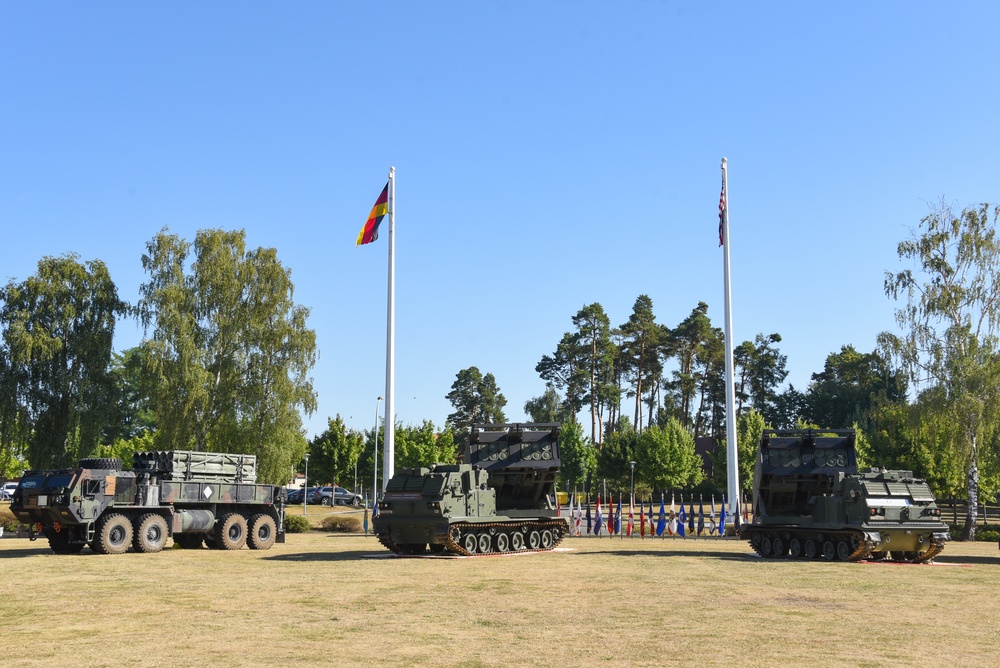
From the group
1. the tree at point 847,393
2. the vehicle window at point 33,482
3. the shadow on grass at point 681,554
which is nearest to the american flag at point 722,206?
the shadow on grass at point 681,554

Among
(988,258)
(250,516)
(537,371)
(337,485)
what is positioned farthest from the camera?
(537,371)

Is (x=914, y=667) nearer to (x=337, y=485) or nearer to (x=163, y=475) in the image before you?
(x=163, y=475)

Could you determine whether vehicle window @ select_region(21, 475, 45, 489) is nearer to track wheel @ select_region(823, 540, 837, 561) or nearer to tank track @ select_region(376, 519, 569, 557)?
tank track @ select_region(376, 519, 569, 557)

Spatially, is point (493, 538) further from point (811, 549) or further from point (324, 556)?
point (811, 549)

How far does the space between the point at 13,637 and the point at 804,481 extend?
2140 cm

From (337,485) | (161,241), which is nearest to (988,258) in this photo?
(161,241)

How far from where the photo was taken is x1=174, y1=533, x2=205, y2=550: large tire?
97.8 ft

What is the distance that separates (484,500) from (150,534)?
925 cm

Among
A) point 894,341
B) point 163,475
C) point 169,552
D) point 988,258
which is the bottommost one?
point 169,552

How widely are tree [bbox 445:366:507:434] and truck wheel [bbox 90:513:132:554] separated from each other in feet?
322

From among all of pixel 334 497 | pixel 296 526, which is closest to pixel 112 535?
pixel 296 526

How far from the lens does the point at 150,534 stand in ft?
90.8

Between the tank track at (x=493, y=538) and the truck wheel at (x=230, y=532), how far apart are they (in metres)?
5.23

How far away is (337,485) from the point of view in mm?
86750
